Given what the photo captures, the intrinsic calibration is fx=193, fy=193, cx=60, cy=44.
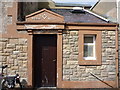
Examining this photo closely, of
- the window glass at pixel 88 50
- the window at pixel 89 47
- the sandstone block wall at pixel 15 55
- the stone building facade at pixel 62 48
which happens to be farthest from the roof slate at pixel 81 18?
the sandstone block wall at pixel 15 55

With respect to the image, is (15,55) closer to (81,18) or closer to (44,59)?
(44,59)

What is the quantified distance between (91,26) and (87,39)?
0.66m

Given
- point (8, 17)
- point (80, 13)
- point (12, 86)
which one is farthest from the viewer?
point (80, 13)

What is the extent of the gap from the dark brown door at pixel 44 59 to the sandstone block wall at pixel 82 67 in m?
0.61

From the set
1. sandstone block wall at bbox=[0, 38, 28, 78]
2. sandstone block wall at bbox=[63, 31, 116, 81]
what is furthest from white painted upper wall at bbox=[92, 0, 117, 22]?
sandstone block wall at bbox=[0, 38, 28, 78]

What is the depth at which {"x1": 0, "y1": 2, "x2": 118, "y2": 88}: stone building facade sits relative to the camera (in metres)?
8.89

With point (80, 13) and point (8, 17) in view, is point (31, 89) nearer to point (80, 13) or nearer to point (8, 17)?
point (8, 17)

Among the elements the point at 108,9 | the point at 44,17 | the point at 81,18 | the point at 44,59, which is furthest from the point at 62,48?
the point at 108,9

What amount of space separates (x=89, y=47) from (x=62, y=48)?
4.41ft

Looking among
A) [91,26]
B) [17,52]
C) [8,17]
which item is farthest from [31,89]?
[91,26]

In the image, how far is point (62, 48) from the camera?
29.5 feet

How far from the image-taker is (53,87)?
30.0ft

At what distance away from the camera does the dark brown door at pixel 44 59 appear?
9.16 m

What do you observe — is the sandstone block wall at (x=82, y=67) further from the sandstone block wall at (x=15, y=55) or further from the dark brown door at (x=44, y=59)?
the sandstone block wall at (x=15, y=55)
